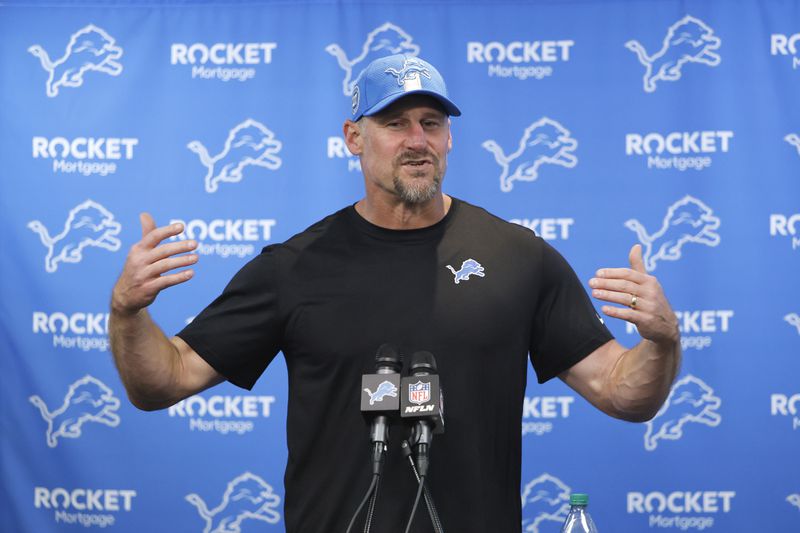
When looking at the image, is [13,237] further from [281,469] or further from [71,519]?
[281,469]

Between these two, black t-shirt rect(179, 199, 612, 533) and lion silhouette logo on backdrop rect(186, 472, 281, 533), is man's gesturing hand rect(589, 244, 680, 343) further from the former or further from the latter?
lion silhouette logo on backdrop rect(186, 472, 281, 533)

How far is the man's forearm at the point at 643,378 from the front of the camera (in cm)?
170

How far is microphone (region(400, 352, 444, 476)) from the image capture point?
4.51 ft

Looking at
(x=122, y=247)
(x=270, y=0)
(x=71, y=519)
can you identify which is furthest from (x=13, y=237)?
(x=270, y=0)

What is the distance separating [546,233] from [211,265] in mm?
1276

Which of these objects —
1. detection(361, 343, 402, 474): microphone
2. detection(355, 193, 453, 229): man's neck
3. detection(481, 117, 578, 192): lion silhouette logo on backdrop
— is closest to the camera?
detection(361, 343, 402, 474): microphone

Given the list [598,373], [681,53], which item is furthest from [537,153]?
[598,373]

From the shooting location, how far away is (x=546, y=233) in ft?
11.7

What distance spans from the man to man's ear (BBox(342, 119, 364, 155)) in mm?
45

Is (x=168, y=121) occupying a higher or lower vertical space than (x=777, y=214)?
higher

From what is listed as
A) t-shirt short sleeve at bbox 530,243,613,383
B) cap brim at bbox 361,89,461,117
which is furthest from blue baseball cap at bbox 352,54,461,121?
t-shirt short sleeve at bbox 530,243,613,383

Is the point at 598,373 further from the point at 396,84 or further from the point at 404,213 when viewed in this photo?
the point at 396,84

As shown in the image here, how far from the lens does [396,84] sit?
6.31 ft

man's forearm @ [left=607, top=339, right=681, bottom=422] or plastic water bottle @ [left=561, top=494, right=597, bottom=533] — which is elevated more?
man's forearm @ [left=607, top=339, right=681, bottom=422]
